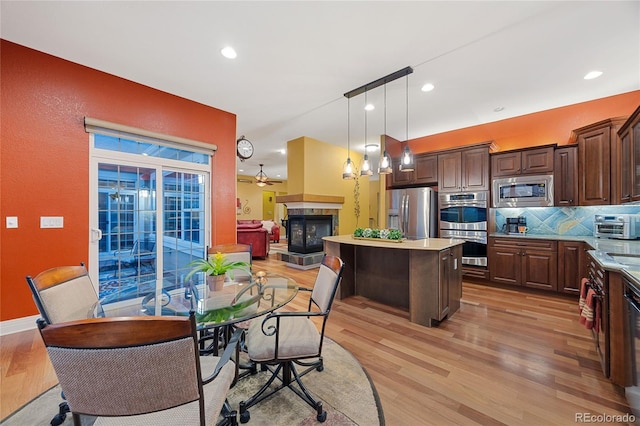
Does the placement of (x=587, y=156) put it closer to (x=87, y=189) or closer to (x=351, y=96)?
(x=351, y=96)

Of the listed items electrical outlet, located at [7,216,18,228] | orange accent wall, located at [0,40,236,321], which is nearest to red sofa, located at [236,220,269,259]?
orange accent wall, located at [0,40,236,321]

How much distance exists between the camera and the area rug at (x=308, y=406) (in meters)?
1.52

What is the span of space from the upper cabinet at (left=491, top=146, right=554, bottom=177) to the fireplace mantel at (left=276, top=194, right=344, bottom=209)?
130 inches

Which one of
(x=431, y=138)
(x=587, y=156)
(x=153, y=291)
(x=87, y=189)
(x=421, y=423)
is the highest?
(x=431, y=138)

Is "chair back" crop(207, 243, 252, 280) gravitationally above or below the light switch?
below

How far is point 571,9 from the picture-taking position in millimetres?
2111

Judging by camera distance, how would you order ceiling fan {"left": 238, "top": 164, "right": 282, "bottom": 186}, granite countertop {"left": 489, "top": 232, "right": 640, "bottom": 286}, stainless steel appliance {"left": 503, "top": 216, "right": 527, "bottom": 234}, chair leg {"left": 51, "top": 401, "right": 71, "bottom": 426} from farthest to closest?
ceiling fan {"left": 238, "top": 164, "right": 282, "bottom": 186} < stainless steel appliance {"left": 503, "top": 216, "right": 527, "bottom": 234} < granite countertop {"left": 489, "top": 232, "right": 640, "bottom": 286} < chair leg {"left": 51, "top": 401, "right": 71, "bottom": 426}

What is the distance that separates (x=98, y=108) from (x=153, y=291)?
254cm

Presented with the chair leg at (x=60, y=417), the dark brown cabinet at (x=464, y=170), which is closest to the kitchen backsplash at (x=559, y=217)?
the dark brown cabinet at (x=464, y=170)

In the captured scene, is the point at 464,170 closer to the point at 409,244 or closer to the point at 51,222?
the point at 409,244

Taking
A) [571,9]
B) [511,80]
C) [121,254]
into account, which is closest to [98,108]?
[121,254]

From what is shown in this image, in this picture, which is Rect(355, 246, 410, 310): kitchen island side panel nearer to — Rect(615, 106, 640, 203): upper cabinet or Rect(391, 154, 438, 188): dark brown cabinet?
Rect(391, 154, 438, 188): dark brown cabinet

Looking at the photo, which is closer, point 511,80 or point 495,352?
point 495,352

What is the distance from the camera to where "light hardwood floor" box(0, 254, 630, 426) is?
1.60 meters
